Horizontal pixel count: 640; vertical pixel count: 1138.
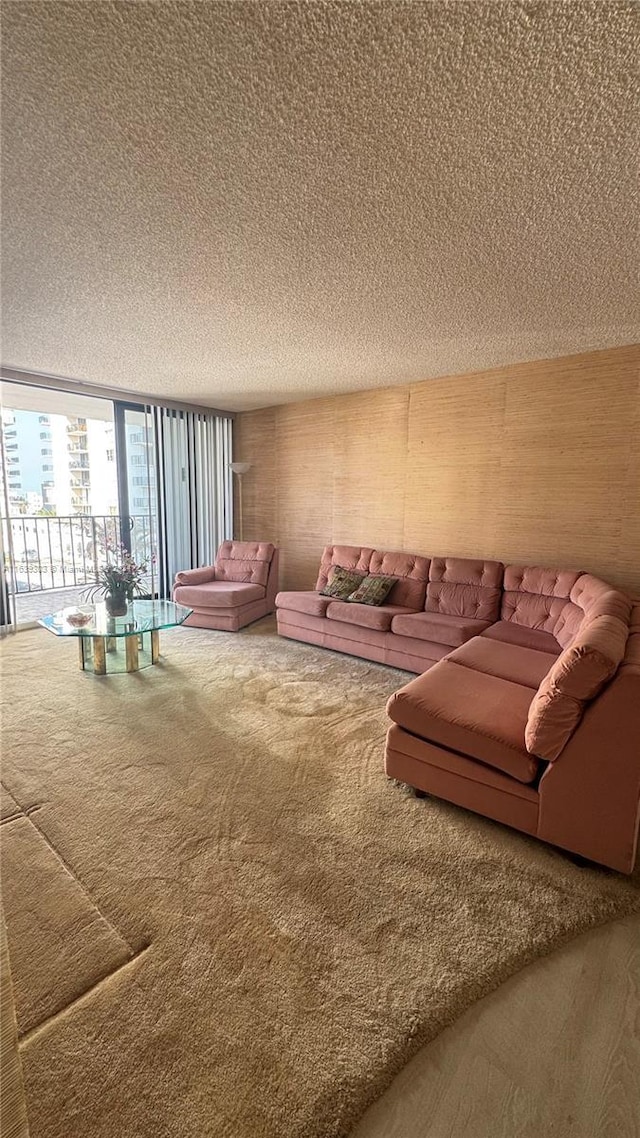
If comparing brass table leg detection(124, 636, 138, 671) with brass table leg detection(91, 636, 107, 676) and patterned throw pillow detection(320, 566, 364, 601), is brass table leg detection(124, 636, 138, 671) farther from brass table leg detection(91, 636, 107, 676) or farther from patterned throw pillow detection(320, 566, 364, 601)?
patterned throw pillow detection(320, 566, 364, 601)

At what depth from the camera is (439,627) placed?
343 cm

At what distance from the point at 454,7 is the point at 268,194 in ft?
2.70

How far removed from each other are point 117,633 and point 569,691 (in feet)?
9.43

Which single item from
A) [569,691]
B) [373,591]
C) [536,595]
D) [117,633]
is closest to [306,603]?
[373,591]

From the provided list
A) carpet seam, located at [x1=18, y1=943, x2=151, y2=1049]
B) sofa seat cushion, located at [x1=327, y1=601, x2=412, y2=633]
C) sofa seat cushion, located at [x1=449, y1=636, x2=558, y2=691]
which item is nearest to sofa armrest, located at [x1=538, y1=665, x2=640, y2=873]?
sofa seat cushion, located at [x1=449, y1=636, x2=558, y2=691]

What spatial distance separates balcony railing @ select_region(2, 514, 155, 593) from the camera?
5953 mm

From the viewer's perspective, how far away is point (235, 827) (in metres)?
1.91

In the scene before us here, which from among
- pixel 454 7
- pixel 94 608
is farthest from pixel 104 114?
pixel 94 608

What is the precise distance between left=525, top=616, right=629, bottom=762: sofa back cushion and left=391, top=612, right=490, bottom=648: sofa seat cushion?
158cm

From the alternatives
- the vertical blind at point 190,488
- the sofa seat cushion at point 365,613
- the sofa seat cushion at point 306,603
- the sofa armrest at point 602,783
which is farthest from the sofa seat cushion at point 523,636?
the vertical blind at point 190,488

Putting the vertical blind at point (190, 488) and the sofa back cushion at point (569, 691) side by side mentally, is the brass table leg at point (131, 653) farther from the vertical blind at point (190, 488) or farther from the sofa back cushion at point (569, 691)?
the sofa back cushion at point (569, 691)

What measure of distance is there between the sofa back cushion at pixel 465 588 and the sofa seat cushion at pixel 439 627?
0.37 ft

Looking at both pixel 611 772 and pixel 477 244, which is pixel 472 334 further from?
pixel 611 772

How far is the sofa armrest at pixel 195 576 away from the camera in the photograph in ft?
16.0
